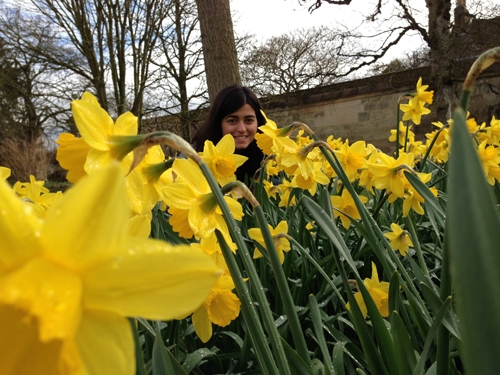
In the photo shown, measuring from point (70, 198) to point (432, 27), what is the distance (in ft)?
29.9

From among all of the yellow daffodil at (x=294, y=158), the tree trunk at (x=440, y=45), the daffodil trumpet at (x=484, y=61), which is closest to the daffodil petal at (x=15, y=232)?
the daffodil trumpet at (x=484, y=61)

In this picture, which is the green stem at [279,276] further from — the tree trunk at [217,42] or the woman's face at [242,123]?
the tree trunk at [217,42]

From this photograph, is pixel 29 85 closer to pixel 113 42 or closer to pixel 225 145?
pixel 113 42

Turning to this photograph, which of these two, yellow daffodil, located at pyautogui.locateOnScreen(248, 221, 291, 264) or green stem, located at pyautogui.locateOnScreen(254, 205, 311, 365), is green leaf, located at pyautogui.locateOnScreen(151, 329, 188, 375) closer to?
green stem, located at pyautogui.locateOnScreen(254, 205, 311, 365)

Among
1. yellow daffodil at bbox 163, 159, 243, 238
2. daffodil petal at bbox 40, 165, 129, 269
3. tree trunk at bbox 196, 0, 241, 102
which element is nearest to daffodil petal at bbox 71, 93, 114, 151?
yellow daffodil at bbox 163, 159, 243, 238

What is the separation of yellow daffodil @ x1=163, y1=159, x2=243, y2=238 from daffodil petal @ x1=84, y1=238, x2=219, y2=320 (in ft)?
1.33

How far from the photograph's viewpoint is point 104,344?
293mm

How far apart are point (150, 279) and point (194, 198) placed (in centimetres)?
46

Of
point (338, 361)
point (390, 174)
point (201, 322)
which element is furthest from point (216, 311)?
point (390, 174)

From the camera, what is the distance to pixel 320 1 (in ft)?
29.6

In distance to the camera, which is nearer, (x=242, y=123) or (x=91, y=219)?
(x=91, y=219)

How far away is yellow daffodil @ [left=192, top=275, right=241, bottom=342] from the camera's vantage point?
82cm

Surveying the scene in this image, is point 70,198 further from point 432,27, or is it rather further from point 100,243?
point 432,27

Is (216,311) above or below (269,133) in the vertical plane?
below
